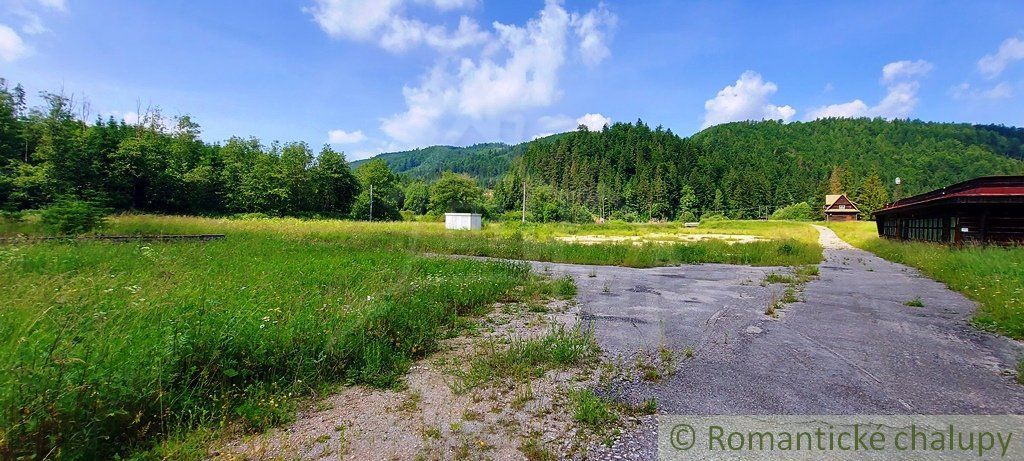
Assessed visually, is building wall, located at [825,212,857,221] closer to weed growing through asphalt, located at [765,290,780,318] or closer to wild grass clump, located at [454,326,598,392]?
weed growing through asphalt, located at [765,290,780,318]

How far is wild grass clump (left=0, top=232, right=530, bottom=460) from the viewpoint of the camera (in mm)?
2559

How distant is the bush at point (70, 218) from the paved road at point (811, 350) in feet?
58.2

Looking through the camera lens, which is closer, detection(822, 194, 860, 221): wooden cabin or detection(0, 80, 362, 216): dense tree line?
detection(0, 80, 362, 216): dense tree line

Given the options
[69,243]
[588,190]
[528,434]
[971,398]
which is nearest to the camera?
[528,434]

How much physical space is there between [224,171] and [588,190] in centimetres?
7659

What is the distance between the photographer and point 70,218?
47.9ft

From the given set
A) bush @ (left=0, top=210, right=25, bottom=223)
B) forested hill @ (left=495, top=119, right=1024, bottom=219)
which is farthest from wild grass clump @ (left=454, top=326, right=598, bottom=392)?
forested hill @ (left=495, top=119, right=1024, bottom=219)

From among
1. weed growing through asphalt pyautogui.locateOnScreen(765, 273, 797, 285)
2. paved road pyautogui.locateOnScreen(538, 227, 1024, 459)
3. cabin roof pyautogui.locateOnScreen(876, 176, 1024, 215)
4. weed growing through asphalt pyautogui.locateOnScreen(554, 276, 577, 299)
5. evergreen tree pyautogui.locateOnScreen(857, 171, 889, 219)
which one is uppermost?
evergreen tree pyautogui.locateOnScreen(857, 171, 889, 219)

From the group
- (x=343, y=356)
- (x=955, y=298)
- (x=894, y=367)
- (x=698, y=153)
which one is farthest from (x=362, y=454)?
(x=698, y=153)

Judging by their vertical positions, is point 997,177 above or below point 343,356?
above

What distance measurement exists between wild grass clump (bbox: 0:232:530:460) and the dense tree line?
1651 cm

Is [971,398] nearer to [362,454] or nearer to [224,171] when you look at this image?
[362,454]

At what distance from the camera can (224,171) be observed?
50.0 metres

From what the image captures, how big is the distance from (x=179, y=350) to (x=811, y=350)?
6.81m
